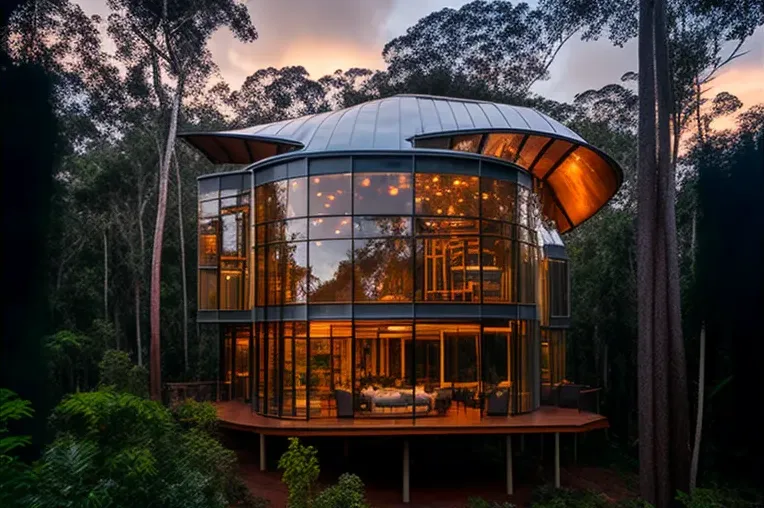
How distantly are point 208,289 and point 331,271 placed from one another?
5.64m

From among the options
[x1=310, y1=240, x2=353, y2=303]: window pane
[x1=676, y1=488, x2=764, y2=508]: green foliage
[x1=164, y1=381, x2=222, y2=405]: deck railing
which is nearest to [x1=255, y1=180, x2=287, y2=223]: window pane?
[x1=310, y1=240, x2=353, y2=303]: window pane

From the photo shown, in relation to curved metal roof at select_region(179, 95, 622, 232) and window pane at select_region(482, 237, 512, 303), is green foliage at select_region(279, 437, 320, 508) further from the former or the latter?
curved metal roof at select_region(179, 95, 622, 232)

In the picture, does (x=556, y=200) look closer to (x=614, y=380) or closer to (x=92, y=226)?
(x=614, y=380)

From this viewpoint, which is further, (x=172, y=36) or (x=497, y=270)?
(x=172, y=36)

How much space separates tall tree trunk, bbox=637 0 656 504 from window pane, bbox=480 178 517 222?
3.49m

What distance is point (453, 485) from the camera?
13648 millimetres

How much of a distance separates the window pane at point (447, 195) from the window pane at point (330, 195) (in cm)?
167

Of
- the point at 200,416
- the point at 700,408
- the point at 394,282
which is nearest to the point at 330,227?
the point at 394,282

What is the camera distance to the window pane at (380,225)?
14.1m

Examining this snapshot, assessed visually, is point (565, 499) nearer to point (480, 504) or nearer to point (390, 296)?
point (480, 504)

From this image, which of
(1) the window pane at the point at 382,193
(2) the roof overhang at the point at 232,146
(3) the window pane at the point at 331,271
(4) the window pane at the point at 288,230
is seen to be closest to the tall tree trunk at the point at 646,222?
(1) the window pane at the point at 382,193

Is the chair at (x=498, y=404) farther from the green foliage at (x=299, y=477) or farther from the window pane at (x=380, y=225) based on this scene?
the green foliage at (x=299, y=477)

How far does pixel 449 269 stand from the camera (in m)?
14.2

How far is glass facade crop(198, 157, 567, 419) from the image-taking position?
13.8m
